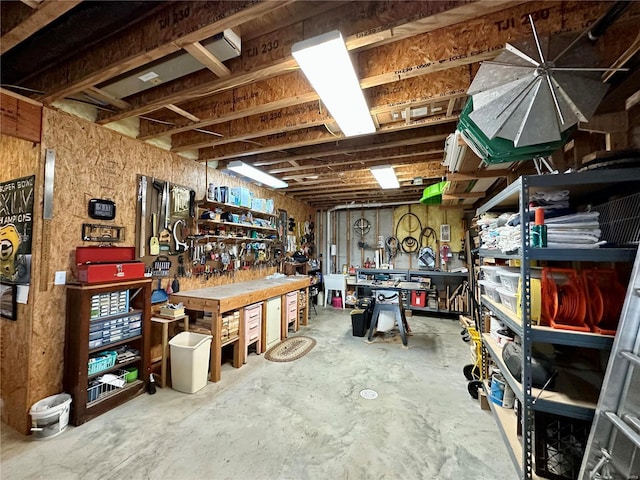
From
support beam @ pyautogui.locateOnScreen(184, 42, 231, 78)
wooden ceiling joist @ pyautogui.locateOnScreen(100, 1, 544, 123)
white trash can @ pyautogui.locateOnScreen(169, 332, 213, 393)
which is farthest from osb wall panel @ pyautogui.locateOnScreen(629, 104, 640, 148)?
white trash can @ pyautogui.locateOnScreen(169, 332, 213, 393)

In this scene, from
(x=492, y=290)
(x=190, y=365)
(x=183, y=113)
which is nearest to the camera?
(x=492, y=290)

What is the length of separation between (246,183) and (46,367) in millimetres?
3646

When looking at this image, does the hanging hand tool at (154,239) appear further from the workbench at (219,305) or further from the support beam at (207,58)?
the support beam at (207,58)

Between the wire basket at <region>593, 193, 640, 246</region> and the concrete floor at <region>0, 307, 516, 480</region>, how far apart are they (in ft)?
5.61

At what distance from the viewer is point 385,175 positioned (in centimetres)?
432

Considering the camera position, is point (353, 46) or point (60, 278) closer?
point (353, 46)

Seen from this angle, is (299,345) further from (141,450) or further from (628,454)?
(628,454)

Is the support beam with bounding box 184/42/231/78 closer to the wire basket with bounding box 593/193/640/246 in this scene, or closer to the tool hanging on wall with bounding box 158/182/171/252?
the tool hanging on wall with bounding box 158/182/171/252

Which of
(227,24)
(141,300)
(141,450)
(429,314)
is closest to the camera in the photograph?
(227,24)

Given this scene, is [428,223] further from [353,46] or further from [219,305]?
[353,46]

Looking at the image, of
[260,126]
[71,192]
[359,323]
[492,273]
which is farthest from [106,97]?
[359,323]

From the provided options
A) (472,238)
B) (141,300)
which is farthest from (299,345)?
(472,238)

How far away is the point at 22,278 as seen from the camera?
7.68ft

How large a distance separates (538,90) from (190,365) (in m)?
3.60
